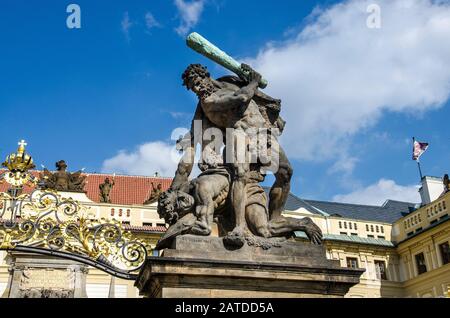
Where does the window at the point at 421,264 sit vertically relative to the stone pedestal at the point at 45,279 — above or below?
above

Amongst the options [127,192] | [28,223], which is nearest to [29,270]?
[127,192]

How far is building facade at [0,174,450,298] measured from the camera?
29031 mm

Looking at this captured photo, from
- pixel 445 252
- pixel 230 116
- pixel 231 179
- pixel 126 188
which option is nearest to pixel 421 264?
pixel 445 252

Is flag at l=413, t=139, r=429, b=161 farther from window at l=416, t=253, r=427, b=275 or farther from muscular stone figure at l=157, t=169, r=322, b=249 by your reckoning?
muscular stone figure at l=157, t=169, r=322, b=249

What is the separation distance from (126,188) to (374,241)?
17546mm

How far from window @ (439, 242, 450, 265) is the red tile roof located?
18.5 meters

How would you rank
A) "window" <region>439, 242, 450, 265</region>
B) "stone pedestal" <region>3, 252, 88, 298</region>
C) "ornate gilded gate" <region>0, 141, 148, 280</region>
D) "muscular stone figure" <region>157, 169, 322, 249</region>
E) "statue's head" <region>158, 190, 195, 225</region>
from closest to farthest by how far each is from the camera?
"muscular stone figure" <region>157, 169, 322, 249</region>
"statue's head" <region>158, 190, 195, 225</region>
"ornate gilded gate" <region>0, 141, 148, 280</region>
"stone pedestal" <region>3, 252, 88, 298</region>
"window" <region>439, 242, 450, 265</region>

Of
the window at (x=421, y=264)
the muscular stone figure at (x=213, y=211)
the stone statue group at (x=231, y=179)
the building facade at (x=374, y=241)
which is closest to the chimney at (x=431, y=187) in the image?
the building facade at (x=374, y=241)

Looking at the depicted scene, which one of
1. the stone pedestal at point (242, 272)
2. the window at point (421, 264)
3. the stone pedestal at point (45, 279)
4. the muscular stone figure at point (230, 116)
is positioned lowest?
the stone pedestal at point (242, 272)

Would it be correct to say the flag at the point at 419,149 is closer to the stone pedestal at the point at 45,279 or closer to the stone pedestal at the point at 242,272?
the stone pedestal at the point at 45,279

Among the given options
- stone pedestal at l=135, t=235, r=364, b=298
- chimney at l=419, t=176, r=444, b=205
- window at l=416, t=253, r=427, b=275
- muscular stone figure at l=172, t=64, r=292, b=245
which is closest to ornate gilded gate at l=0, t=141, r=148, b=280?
stone pedestal at l=135, t=235, r=364, b=298

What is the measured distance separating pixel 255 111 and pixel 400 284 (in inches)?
1202

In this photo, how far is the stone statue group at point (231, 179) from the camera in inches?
237

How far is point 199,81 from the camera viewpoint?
6.75 metres
